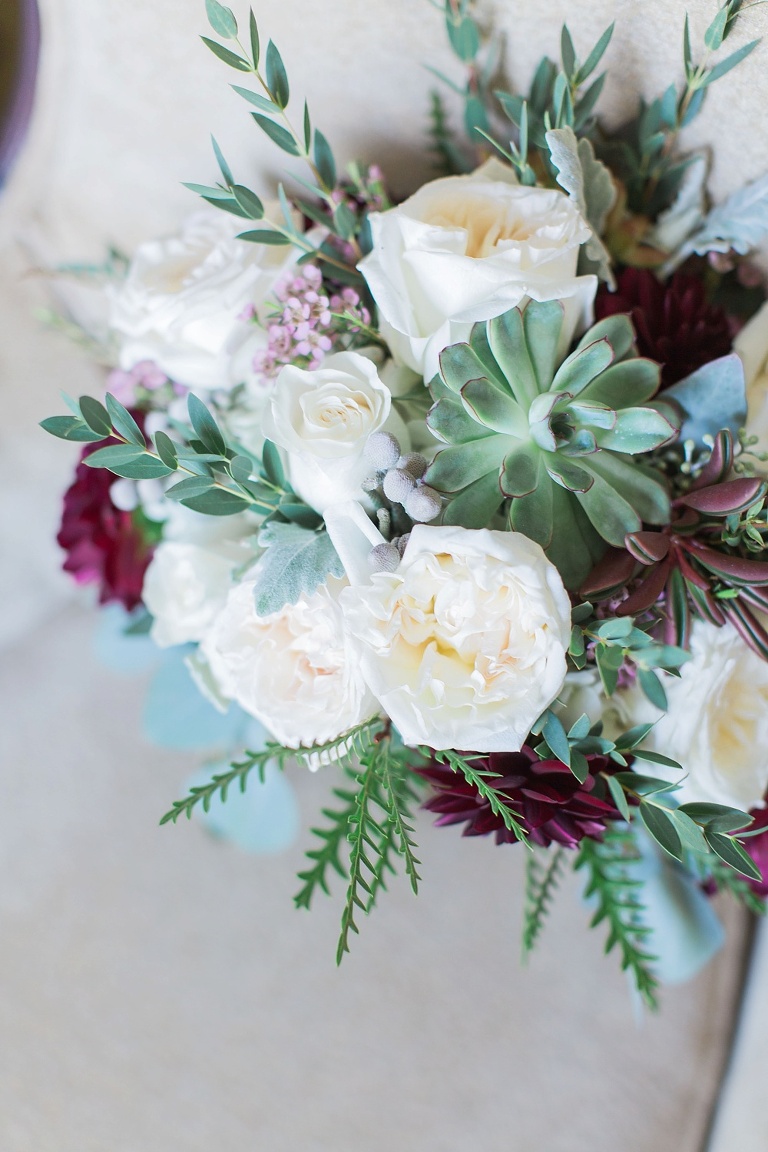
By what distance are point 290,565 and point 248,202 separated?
23 cm

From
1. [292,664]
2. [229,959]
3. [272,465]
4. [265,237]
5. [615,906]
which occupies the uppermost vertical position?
[265,237]

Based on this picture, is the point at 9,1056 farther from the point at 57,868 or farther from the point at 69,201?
the point at 69,201

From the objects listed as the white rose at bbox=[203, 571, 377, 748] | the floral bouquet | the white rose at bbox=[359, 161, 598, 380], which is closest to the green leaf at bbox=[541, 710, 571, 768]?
the floral bouquet

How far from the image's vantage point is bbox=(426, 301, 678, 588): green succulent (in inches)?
18.7

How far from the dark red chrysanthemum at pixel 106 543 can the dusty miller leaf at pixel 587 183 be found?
16.9 inches

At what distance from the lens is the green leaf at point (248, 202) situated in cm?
52

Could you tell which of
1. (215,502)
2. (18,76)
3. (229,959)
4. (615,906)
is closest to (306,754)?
(215,502)

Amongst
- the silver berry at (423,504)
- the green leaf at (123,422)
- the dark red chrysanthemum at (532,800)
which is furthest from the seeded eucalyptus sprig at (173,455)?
the dark red chrysanthemum at (532,800)

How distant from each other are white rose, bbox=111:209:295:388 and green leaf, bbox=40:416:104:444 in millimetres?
131

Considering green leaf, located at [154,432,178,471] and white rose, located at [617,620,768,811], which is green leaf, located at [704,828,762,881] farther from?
green leaf, located at [154,432,178,471]

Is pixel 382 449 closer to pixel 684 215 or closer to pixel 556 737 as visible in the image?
pixel 556 737

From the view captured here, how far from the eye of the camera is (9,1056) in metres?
0.76

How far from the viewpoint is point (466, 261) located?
47 centimetres

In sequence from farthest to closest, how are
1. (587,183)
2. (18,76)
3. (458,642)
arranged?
(18,76) → (587,183) → (458,642)
